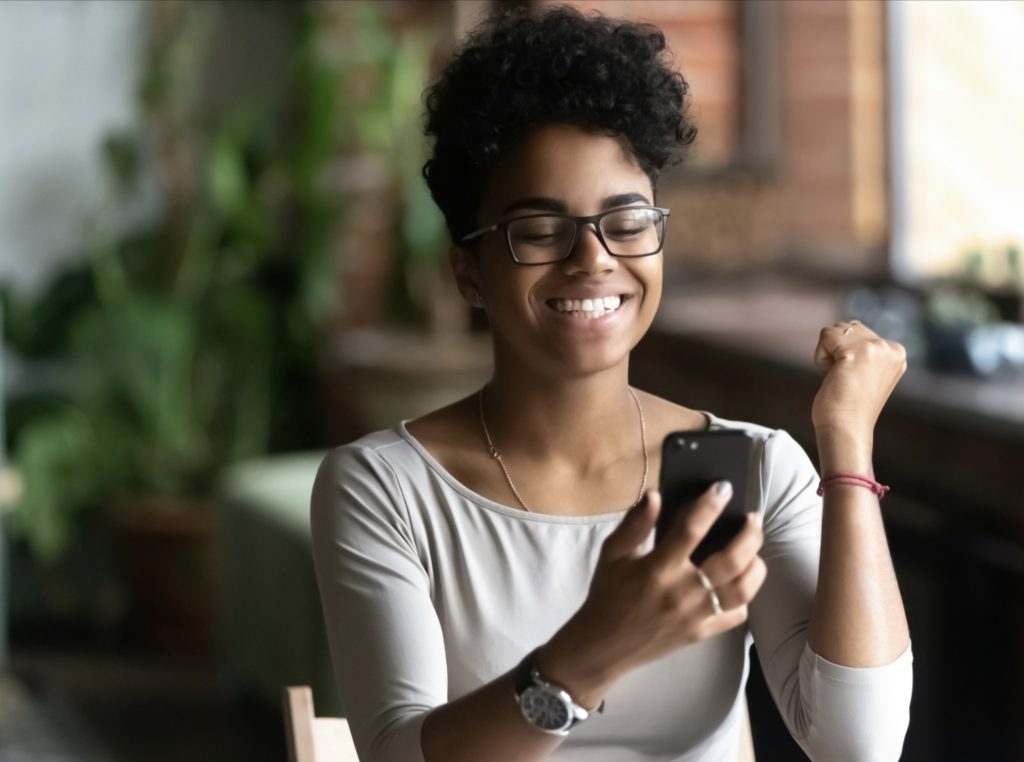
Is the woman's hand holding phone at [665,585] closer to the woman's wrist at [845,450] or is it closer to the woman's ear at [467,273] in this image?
the woman's wrist at [845,450]

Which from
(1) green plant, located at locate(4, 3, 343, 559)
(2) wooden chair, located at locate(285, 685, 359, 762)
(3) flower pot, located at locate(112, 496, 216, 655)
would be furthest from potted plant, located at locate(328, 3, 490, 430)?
(2) wooden chair, located at locate(285, 685, 359, 762)

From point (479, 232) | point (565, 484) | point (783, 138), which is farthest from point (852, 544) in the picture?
point (783, 138)

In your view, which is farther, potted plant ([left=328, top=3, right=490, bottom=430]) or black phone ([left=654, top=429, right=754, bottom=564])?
potted plant ([left=328, top=3, right=490, bottom=430])

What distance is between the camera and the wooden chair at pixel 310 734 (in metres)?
1.33

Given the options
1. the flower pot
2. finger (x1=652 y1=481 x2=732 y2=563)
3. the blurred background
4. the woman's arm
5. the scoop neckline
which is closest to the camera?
finger (x1=652 y1=481 x2=732 y2=563)

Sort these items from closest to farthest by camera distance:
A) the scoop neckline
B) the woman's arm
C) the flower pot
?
1. the woman's arm
2. the scoop neckline
3. the flower pot

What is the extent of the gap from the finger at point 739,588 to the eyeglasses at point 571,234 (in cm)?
33

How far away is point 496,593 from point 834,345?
0.33 metres

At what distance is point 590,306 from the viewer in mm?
1179

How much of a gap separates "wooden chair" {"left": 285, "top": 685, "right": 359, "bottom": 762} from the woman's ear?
1.25 feet

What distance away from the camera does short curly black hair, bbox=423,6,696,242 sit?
1211mm

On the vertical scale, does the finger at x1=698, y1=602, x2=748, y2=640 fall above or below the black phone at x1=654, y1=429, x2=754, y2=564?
below

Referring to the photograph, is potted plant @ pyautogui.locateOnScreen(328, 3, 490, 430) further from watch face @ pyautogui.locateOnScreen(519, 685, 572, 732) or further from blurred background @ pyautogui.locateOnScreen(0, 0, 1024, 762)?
watch face @ pyautogui.locateOnScreen(519, 685, 572, 732)

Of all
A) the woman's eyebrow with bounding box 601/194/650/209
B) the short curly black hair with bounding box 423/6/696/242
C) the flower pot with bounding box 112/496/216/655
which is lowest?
the flower pot with bounding box 112/496/216/655
